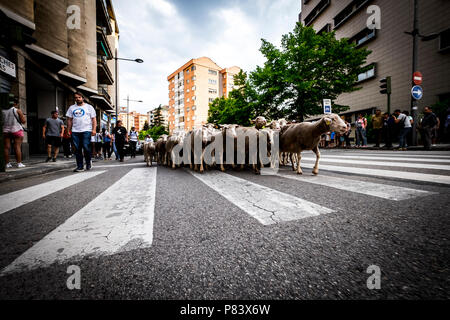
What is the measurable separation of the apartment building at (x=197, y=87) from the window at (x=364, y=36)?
125ft

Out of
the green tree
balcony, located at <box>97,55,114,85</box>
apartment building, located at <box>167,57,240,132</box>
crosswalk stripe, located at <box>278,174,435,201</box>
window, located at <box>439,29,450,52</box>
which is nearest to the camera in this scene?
crosswalk stripe, located at <box>278,174,435,201</box>

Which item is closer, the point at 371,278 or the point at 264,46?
the point at 371,278

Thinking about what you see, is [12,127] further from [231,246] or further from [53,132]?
[231,246]

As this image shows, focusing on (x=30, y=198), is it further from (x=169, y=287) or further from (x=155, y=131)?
(x=155, y=131)

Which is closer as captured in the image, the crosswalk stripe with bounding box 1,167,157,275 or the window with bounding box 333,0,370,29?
the crosswalk stripe with bounding box 1,167,157,275

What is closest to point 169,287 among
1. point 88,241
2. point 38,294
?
point 38,294

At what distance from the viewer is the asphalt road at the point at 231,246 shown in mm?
924

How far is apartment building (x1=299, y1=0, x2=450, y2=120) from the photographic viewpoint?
14.4 meters

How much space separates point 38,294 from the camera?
89cm

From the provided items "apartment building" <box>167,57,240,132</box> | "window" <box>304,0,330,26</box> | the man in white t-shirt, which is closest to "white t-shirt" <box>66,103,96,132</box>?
the man in white t-shirt

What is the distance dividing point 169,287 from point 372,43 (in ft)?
91.7

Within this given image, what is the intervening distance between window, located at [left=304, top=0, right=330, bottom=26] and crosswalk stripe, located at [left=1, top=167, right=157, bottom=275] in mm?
36244

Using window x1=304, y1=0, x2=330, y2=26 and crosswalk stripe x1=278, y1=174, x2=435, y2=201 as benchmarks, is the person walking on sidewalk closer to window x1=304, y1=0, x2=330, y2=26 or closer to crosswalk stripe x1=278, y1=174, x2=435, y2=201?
crosswalk stripe x1=278, y1=174, x2=435, y2=201
